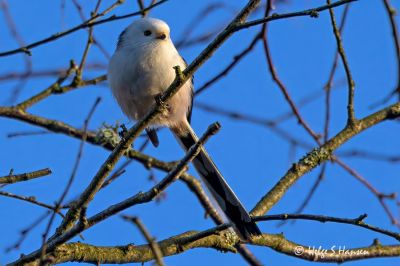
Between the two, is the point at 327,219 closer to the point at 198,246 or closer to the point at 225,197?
the point at 198,246

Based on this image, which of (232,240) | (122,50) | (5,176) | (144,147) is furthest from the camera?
(144,147)

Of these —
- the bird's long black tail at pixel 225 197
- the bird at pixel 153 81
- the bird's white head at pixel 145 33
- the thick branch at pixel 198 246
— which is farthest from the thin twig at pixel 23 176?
the bird's white head at pixel 145 33

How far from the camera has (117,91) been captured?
3500 millimetres

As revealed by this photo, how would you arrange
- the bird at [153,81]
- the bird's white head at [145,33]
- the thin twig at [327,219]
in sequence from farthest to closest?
the bird's white head at [145,33]
the bird at [153,81]
the thin twig at [327,219]

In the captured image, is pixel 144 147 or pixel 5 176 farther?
pixel 144 147

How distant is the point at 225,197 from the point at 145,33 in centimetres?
115

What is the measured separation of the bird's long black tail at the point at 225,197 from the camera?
2627 mm

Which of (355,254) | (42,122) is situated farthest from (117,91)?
(355,254)

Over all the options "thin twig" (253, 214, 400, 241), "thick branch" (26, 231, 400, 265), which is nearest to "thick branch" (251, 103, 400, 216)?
"thick branch" (26, 231, 400, 265)

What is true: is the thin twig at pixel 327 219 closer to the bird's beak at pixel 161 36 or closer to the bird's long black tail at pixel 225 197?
the bird's long black tail at pixel 225 197

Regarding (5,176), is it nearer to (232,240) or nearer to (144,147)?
(232,240)

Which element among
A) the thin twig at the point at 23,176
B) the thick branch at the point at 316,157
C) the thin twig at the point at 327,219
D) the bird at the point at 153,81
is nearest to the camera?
the thin twig at the point at 327,219

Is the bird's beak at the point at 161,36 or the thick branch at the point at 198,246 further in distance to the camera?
the bird's beak at the point at 161,36

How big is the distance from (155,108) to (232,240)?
2.20ft
